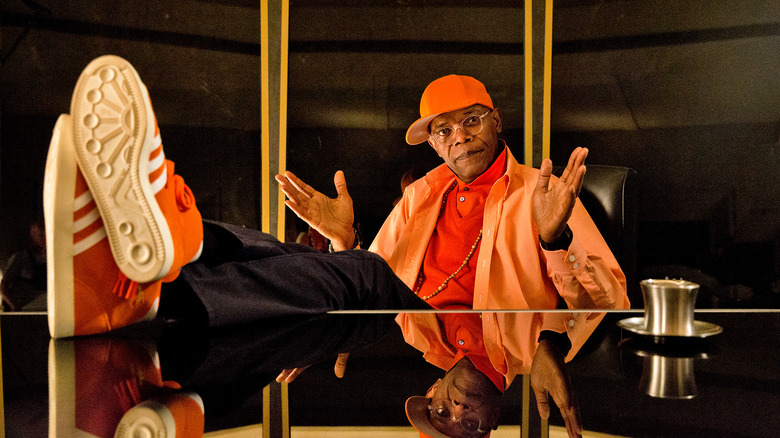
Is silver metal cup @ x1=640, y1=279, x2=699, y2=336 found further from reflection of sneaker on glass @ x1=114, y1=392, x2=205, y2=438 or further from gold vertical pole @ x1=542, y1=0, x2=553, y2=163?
gold vertical pole @ x1=542, y1=0, x2=553, y2=163

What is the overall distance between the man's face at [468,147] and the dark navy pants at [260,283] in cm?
94

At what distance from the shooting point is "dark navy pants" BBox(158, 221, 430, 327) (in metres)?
1.17

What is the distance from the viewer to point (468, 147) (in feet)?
7.51

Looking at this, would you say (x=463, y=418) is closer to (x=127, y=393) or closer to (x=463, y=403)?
(x=463, y=403)

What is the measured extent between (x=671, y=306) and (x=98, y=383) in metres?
0.86

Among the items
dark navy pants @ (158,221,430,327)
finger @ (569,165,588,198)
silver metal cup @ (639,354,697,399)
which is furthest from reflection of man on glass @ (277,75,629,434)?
silver metal cup @ (639,354,697,399)

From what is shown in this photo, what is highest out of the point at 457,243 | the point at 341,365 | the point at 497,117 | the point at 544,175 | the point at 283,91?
the point at 283,91

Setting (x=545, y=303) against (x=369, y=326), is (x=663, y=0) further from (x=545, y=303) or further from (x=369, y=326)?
(x=369, y=326)

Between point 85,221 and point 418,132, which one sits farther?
point 418,132

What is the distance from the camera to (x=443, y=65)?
2502mm

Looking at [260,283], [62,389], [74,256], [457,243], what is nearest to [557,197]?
[457,243]

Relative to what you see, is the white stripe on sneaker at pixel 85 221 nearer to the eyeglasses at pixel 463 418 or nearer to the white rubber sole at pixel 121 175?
the white rubber sole at pixel 121 175

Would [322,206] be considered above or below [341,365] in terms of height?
above

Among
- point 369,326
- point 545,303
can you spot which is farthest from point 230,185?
point 369,326
